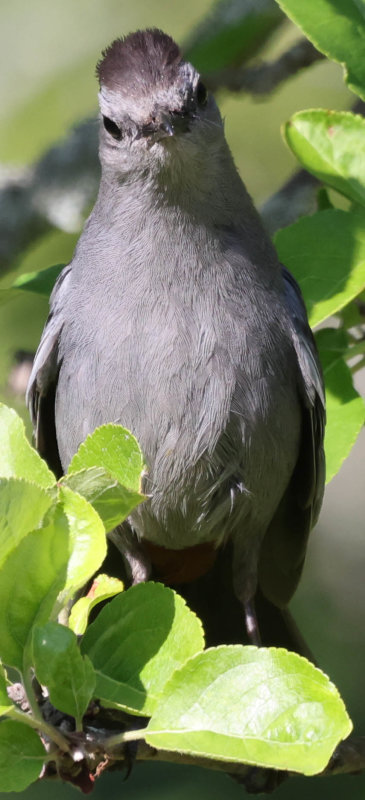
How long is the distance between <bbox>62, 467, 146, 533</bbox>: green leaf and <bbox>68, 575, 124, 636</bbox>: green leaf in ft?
0.81

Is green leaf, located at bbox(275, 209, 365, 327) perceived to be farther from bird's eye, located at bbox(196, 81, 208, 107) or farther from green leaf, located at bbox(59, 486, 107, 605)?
green leaf, located at bbox(59, 486, 107, 605)

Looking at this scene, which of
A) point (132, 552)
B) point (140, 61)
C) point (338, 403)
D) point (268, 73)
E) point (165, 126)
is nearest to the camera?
point (165, 126)

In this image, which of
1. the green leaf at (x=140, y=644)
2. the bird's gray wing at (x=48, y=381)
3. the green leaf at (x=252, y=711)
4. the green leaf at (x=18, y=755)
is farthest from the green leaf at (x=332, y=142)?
the green leaf at (x=18, y=755)

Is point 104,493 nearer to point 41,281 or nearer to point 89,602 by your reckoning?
point 89,602

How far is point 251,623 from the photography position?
14.6 ft

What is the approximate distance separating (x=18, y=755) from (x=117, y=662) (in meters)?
0.30

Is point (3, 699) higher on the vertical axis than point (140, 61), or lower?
lower

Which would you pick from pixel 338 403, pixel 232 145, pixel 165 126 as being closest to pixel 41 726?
pixel 338 403

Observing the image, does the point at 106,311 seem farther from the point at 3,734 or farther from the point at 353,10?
the point at 3,734

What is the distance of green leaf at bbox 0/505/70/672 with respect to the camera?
7.97 feet

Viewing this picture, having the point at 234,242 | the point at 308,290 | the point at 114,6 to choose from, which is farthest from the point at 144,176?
the point at 114,6

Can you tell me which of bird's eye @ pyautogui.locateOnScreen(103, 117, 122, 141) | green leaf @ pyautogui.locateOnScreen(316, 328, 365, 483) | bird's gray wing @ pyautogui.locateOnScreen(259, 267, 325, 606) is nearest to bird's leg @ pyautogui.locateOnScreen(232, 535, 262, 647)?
bird's gray wing @ pyautogui.locateOnScreen(259, 267, 325, 606)

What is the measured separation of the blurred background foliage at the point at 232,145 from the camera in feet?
17.7

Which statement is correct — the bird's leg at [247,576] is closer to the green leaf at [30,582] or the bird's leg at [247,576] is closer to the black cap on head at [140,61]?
the black cap on head at [140,61]
